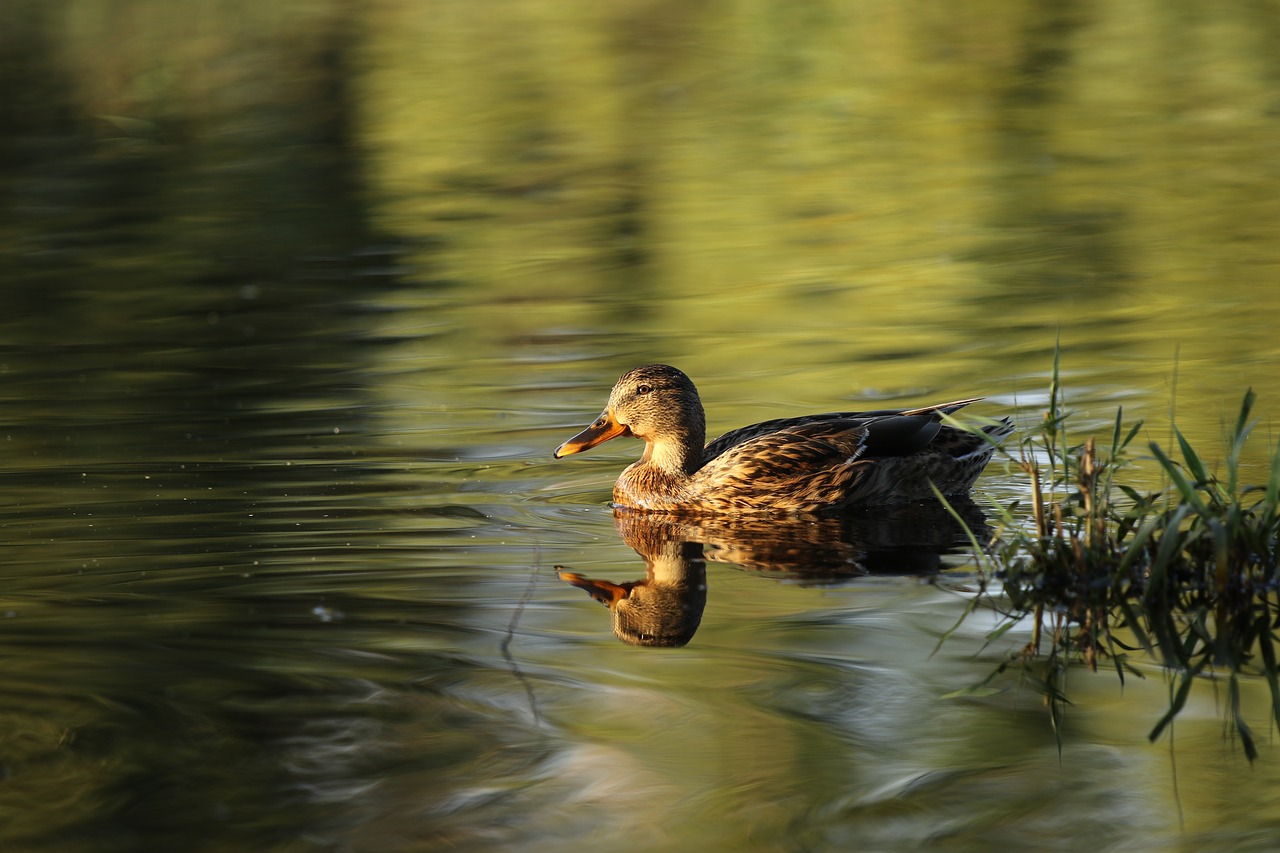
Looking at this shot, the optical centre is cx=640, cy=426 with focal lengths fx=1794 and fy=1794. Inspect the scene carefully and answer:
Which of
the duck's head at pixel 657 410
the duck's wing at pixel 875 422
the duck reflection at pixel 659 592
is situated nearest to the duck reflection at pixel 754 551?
the duck reflection at pixel 659 592

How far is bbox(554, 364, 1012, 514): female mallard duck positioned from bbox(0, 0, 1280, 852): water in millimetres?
224

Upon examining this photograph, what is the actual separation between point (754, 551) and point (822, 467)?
85 centimetres

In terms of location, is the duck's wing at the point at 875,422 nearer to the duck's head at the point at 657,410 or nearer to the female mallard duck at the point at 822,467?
the female mallard duck at the point at 822,467

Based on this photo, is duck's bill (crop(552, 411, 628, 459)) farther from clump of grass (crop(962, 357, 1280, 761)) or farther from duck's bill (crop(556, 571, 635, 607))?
clump of grass (crop(962, 357, 1280, 761))

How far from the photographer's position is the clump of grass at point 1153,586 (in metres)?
5.11

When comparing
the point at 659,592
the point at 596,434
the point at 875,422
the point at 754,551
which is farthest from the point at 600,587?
the point at 596,434

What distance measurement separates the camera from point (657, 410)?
833cm

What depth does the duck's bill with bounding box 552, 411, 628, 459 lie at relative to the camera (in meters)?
8.38

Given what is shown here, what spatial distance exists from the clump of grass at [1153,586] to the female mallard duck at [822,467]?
1.60 meters

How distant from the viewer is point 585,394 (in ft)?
32.5

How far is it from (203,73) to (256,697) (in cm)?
2229

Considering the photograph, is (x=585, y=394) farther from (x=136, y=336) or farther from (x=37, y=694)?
(x=37, y=694)

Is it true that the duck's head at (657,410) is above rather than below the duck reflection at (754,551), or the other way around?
above

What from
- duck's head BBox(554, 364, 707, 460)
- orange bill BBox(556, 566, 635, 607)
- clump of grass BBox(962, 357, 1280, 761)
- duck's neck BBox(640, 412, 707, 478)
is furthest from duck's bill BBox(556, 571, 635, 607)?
duck's head BBox(554, 364, 707, 460)
